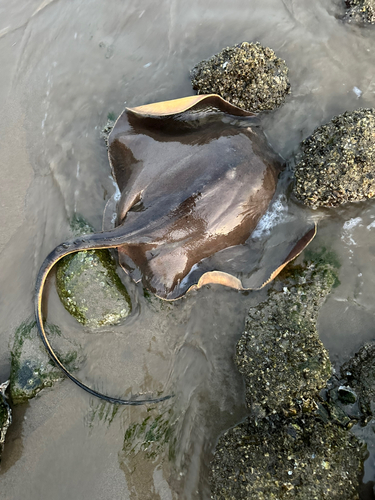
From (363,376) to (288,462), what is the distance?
1393 millimetres

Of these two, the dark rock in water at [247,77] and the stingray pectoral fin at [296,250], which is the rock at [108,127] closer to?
the dark rock in water at [247,77]

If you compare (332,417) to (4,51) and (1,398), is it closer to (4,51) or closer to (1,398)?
(1,398)

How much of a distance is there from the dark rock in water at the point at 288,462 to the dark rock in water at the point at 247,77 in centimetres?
403

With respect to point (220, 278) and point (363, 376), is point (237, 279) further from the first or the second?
point (363, 376)

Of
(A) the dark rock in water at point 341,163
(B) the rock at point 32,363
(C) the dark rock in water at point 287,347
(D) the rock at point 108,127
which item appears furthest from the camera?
(D) the rock at point 108,127

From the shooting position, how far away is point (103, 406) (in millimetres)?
4145

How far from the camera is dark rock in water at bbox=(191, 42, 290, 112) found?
4.16m

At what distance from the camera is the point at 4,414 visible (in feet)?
13.2

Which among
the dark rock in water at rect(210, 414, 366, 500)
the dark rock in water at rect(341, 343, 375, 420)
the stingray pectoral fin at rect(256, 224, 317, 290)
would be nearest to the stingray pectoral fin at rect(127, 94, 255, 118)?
the stingray pectoral fin at rect(256, 224, 317, 290)

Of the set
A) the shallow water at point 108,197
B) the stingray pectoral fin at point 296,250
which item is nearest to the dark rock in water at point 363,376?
the shallow water at point 108,197

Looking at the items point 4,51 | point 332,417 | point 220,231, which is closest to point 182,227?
point 220,231

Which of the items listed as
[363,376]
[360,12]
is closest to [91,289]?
[363,376]

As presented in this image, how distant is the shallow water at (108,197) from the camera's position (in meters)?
4.05

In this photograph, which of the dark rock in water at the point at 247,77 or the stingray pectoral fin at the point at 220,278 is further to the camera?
the dark rock in water at the point at 247,77
